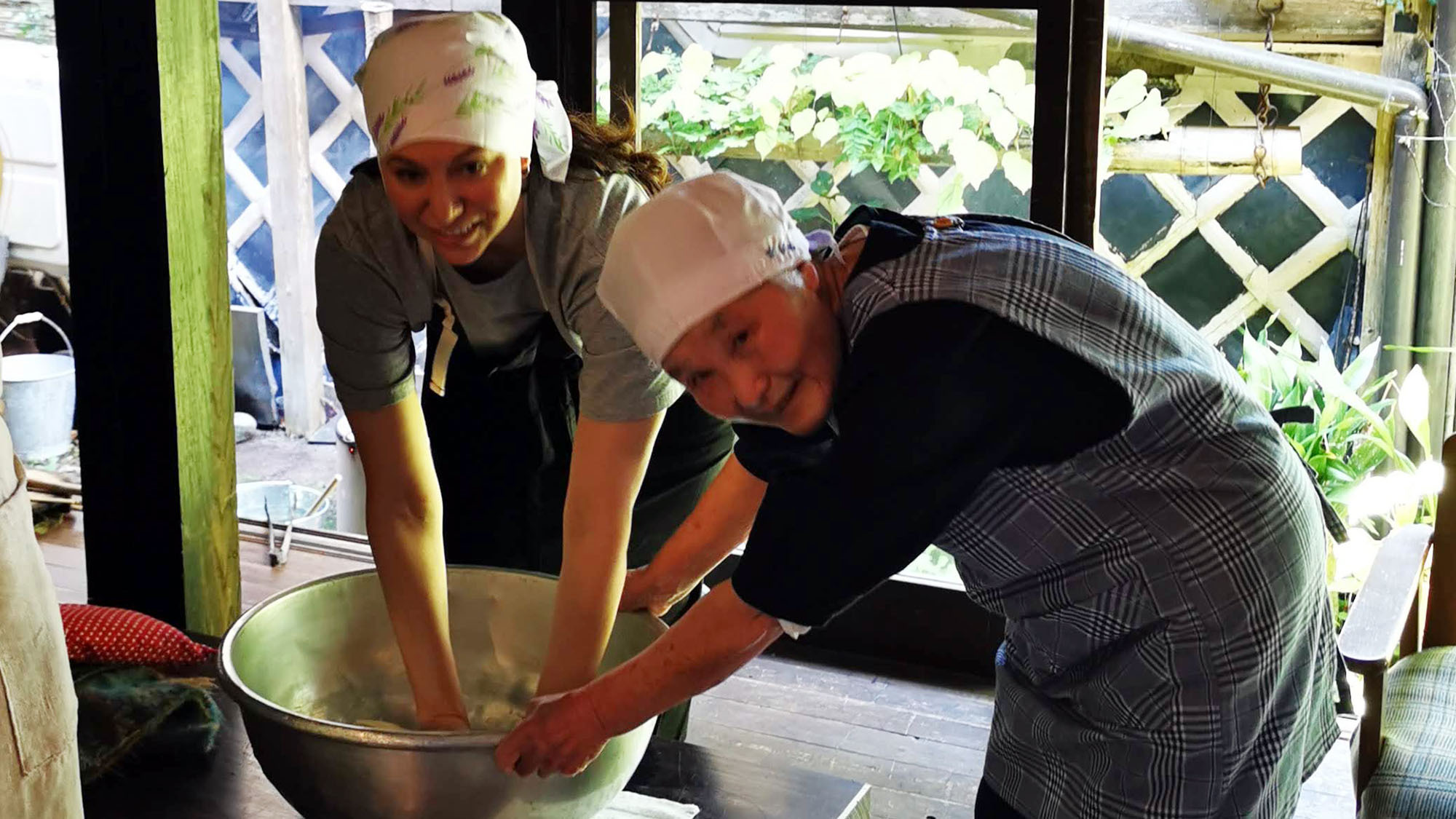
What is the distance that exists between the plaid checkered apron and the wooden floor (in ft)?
3.50

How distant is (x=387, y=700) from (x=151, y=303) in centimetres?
97

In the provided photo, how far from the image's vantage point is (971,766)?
242 cm

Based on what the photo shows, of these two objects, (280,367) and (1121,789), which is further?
(280,367)

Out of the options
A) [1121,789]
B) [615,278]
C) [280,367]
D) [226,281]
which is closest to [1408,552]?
[1121,789]

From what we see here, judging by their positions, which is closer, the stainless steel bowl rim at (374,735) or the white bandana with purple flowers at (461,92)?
the stainless steel bowl rim at (374,735)

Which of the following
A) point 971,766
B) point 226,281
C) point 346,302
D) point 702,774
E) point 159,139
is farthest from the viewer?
point 971,766

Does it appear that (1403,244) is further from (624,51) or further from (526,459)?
(526,459)

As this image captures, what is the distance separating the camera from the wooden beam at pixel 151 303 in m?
2.11

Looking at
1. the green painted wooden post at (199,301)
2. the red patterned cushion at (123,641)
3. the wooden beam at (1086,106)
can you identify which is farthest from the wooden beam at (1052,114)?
the red patterned cushion at (123,641)

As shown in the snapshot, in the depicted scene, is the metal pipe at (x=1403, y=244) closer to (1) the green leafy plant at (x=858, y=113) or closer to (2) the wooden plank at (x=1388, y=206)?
(2) the wooden plank at (x=1388, y=206)

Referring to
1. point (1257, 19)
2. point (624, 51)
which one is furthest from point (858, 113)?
point (1257, 19)

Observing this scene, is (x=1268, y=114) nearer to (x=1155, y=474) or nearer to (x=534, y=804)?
(x=1155, y=474)

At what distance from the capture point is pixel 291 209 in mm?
4484

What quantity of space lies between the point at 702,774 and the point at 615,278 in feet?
1.69
